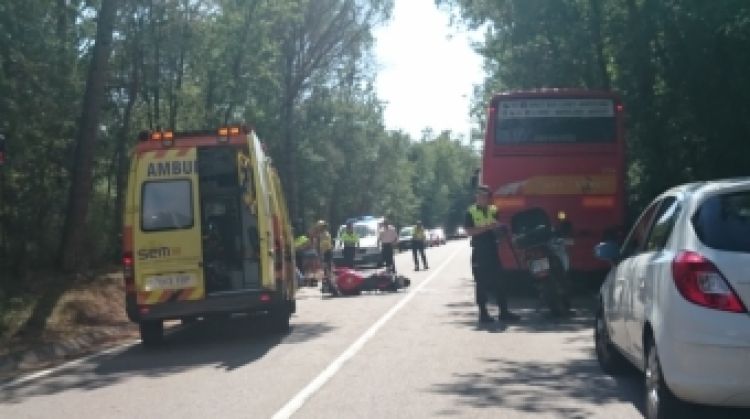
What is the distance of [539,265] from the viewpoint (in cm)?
1502

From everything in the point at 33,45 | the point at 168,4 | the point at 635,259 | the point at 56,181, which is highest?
the point at 168,4

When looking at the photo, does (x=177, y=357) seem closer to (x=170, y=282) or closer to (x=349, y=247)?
(x=170, y=282)

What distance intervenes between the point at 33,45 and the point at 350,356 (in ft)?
31.3

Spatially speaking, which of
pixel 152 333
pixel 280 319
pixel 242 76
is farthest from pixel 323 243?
pixel 152 333

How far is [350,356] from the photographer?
1160 centimetres

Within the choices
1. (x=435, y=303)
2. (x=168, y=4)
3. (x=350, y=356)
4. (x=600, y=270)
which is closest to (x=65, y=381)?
(x=350, y=356)

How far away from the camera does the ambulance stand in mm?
13328

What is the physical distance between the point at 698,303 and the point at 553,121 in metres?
12.3

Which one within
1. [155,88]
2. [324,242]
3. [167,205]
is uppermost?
[155,88]

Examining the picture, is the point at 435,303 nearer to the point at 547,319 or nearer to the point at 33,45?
the point at 547,319

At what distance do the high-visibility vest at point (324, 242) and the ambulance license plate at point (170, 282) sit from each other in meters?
11.7

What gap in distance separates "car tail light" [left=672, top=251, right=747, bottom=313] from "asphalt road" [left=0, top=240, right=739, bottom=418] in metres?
1.09

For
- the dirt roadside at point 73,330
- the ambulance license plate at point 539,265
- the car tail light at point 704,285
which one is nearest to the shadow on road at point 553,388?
the car tail light at point 704,285

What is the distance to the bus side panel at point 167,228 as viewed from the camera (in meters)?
13.4
